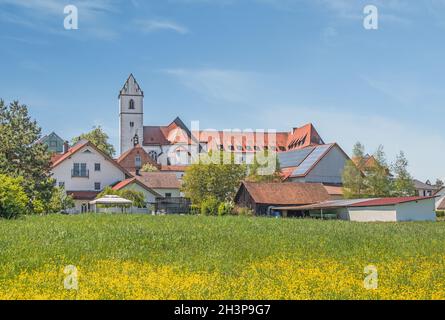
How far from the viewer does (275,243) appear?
84.0 ft

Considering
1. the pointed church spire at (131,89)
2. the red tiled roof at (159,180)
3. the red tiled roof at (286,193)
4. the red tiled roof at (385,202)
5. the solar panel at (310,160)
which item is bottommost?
the red tiled roof at (385,202)

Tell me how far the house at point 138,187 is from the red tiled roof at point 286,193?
35.0ft

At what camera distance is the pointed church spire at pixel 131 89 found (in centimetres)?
13612

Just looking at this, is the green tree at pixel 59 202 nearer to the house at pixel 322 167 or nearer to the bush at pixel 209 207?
the bush at pixel 209 207

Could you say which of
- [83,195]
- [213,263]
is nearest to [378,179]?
[83,195]

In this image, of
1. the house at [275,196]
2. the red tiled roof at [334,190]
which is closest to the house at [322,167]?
the red tiled roof at [334,190]

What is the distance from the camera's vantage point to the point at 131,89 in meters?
137

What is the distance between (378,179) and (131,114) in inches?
2876

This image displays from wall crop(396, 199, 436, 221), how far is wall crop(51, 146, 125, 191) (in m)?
34.1

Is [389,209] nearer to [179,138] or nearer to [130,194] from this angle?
[130,194]

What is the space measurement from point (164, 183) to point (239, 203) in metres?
18.4

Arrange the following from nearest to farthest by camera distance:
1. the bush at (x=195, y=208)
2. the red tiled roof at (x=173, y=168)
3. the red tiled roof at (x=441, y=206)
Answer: the bush at (x=195, y=208) < the red tiled roof at (x=441, y=206) < the red tiled roof at (x=173, y=168)

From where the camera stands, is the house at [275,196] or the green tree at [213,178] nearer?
the house at [275,196]

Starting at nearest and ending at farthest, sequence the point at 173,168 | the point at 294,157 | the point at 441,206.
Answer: the point at 294,157, the point at 441,206, the point at 173,168
